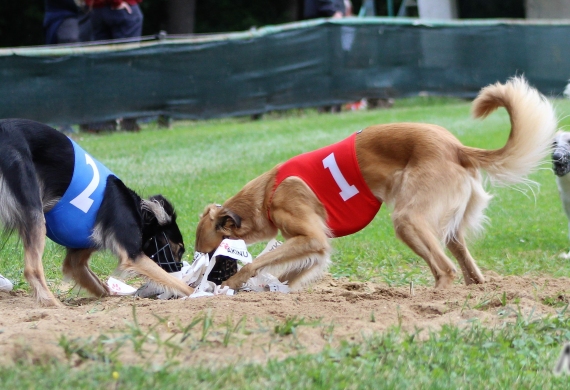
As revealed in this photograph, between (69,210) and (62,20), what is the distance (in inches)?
437

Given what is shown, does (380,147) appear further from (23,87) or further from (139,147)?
(23,87)

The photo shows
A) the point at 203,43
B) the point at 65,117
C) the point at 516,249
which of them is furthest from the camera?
the point at 203,43

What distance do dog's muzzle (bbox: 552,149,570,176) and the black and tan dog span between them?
12.3 feet

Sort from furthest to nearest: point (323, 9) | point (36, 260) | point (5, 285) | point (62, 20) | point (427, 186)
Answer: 1. point (323, 9)
2. point (62, 20)
3. point (5, 285)
4. point (427, 186)
5. point (36, 260)

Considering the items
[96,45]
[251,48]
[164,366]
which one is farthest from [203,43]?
[164,366]

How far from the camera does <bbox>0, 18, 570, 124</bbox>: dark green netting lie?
14.8m

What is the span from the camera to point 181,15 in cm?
2978

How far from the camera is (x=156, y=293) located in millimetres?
5734

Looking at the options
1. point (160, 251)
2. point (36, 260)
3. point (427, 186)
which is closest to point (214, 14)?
point (160, 251)

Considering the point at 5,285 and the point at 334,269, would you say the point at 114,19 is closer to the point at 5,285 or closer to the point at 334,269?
the point at 334,269

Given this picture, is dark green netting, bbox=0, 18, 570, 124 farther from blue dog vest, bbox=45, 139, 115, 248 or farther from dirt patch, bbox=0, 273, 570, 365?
dirt patch, bbox=0, 273, 570, 365

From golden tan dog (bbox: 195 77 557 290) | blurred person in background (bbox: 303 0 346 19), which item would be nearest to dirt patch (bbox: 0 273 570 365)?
golden tan dog (bbox: 195 77 557 290)

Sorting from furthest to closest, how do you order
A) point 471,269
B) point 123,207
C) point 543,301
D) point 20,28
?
1. point 20,28
2. point 471,269
3. point 123,207
4. point 543,301

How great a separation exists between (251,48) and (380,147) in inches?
462
